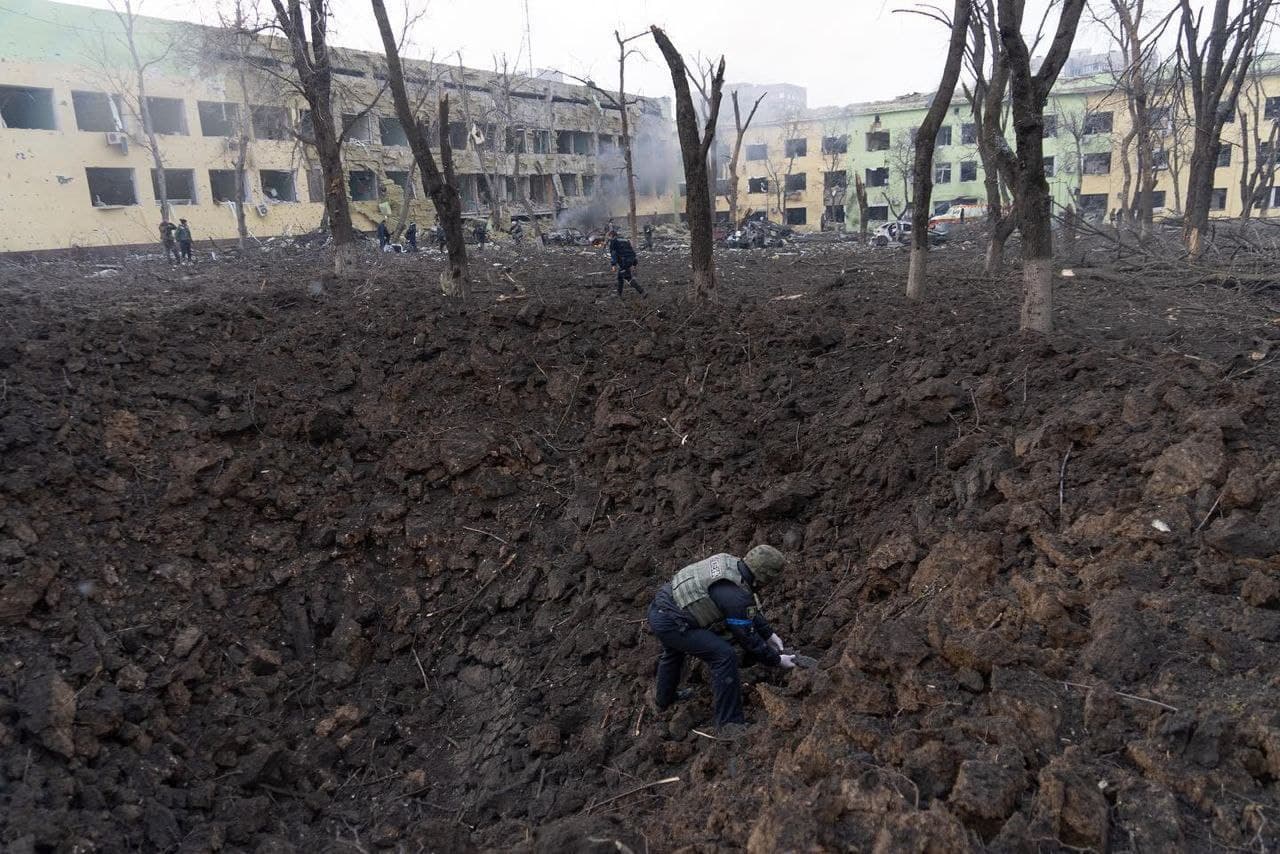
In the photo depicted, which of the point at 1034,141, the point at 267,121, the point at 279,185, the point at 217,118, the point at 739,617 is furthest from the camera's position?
the point at 279,185

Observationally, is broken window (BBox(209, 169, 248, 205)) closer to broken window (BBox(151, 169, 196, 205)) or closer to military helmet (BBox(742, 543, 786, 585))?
broken window (BBox(151, 169, 196, 205))

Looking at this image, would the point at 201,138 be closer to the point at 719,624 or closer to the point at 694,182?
the point at 694,182

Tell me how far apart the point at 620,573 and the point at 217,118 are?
33731 mm

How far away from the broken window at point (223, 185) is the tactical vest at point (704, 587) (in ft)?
110

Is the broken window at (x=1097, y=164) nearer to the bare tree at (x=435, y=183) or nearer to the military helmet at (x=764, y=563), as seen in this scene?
the bare tree at (x=435, y=183)

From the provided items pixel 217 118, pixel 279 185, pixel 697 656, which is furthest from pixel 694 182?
pixel 279 185

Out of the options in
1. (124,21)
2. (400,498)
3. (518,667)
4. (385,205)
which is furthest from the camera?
(385,205)

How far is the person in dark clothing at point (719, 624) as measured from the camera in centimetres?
443

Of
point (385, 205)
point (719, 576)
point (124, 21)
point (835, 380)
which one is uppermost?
point (124, 21)

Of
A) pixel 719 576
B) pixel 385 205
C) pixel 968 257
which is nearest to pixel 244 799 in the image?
pixel 719 576

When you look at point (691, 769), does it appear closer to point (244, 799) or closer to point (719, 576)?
point (719, 576)

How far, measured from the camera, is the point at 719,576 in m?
4.53

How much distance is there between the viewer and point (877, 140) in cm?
4931

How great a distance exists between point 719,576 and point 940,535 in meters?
1.44
